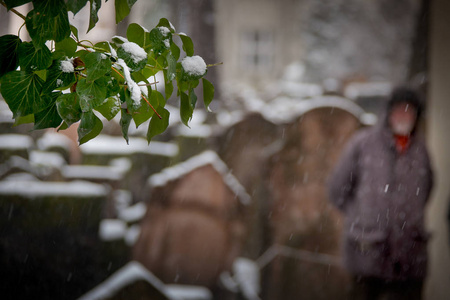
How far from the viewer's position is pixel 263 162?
400 centimetres

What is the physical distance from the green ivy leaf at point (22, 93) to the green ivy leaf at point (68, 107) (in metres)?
0.05

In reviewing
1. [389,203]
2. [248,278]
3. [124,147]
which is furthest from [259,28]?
[389,203]

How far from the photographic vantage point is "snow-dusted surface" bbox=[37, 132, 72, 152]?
4.15m

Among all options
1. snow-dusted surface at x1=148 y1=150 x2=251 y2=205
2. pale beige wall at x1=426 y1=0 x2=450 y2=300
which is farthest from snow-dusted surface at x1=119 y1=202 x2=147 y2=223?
pale beige wall at x1=426 y1=0 x2=450 y2=300

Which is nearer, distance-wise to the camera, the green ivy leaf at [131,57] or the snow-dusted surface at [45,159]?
the green ivy leaf at [131,57]

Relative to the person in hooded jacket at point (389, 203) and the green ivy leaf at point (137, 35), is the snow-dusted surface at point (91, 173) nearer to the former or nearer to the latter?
the person in hooded jacket at point (389, 203)

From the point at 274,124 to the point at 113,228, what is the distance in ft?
5.84

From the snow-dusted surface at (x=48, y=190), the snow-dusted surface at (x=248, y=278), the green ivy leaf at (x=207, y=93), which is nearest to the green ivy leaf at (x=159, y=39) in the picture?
the green ivy leaf at (x=207, y=93)

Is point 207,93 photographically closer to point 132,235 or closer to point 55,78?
point 55,78

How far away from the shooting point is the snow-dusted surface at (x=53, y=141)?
4152mm

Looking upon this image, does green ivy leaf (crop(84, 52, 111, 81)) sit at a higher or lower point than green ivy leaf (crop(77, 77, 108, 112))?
higher

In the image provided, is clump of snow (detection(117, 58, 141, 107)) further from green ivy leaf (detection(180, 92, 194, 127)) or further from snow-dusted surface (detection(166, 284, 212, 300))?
snow-dusted surface (detection(166, 284, 212, 300))

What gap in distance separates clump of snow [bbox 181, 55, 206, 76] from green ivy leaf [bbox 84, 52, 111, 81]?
0.15 metres

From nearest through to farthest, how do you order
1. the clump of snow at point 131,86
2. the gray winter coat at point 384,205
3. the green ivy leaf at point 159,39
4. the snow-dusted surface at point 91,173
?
the clump of snow at point 131,86
the green ivy leaf at point 159,39
the gray winter coat at point 384,205
the snow-dusted surface at point 91,173
